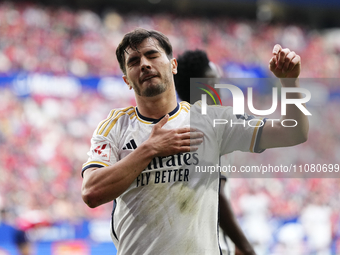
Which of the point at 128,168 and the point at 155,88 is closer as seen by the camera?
the point at 128,168

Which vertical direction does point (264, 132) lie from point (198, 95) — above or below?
below

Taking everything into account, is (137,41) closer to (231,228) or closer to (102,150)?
(102,150)

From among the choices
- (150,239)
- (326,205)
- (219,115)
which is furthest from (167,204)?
(326,205)

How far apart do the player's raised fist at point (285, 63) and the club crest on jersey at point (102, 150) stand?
3.27 feet

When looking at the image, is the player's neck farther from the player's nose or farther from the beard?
the player's nose

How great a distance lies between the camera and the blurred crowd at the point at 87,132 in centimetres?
1039

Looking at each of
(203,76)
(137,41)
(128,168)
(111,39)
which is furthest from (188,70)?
(111,39)

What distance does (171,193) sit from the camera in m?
2.15

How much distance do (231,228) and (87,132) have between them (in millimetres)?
10211

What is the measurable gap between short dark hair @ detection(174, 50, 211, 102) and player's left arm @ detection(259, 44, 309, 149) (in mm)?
1116

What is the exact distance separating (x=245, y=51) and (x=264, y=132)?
1501 cm

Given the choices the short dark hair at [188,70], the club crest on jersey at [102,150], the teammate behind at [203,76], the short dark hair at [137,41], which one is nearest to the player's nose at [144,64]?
the short dark hair at [137,41]

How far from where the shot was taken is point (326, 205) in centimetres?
1247

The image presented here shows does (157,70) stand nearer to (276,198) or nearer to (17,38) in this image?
(276,198)
